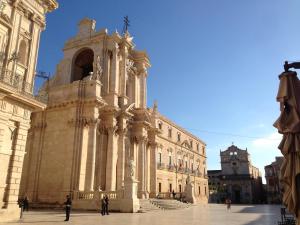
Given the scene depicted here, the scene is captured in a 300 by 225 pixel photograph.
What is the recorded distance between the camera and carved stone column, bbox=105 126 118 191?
2344cm

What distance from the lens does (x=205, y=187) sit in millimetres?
52750

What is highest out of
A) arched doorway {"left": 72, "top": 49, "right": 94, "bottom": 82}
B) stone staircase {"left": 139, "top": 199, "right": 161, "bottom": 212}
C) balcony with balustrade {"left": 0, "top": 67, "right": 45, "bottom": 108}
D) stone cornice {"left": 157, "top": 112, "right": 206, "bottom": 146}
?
arched doorway {"left": 72, "top": 49, "right": 94, "bottom": 82}

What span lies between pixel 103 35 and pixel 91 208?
1607 centimetres

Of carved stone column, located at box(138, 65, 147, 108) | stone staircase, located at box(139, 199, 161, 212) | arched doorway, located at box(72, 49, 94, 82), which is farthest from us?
carved stone column, located at box(138, 65, 147, 108)

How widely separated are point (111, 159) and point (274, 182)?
180 feet

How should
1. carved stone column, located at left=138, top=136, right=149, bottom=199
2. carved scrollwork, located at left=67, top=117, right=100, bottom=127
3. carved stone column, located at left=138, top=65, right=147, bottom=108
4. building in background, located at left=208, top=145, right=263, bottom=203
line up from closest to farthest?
carved scrollwork, located at left=67, top=117, right=100, bottom=127 → carved stone column, located at left=138, top=136, right=149, bottom=199 → carved stone column, located at left=138, top=65, right=147, bottom=108 → building in background, located at left=208, top=145, right=263, bottom=203

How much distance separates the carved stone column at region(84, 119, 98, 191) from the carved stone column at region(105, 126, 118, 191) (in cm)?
199

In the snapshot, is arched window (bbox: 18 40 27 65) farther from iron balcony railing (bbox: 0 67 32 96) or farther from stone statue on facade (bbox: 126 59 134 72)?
stone statue on facade (bbox: 126 59 134 72)

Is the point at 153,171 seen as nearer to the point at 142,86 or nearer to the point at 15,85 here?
the point at 142,86

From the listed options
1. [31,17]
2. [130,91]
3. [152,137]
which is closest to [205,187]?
[152,137]

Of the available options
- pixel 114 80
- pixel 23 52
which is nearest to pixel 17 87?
pixel 23 52

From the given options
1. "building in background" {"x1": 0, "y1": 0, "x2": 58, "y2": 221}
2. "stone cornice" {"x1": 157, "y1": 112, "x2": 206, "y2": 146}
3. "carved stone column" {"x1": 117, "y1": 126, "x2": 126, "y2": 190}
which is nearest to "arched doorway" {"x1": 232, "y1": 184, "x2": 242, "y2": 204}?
"stone cornice" {"x1": 157, "y1": 112, "x2": 206, "y2": 146}

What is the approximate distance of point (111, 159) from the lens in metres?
24.0

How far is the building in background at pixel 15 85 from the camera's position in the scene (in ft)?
41.3
